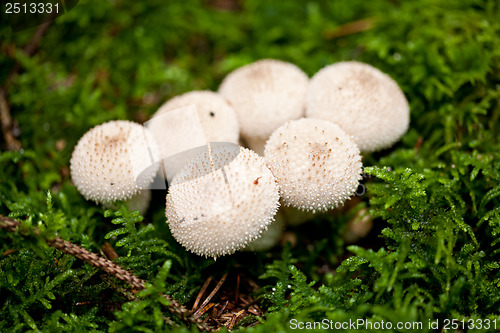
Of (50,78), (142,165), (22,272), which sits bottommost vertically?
(22,272)

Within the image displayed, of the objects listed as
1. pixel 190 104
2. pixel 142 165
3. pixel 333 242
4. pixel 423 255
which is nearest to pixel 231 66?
pixel 190 104

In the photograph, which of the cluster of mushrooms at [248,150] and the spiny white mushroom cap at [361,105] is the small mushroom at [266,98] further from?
the spiny white mushroom cap at [361,105]

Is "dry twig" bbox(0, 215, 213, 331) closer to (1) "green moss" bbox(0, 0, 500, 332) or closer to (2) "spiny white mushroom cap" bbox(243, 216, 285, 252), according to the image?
(1) "green moss" bbox(0, 0, 500, 332)

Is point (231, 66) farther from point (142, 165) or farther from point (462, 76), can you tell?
point (462, 76)

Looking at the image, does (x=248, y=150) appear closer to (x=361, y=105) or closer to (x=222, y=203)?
(x=222, y=203)

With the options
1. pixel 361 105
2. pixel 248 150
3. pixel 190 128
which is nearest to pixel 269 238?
pixel 248 150

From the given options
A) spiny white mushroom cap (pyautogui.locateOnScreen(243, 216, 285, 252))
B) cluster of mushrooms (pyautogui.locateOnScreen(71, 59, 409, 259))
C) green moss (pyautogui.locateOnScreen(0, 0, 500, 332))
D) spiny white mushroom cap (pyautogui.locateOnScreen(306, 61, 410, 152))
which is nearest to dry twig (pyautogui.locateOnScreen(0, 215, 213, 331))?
green moss (pyautogui.locateOnScreen(0, 0, 500, 332))
